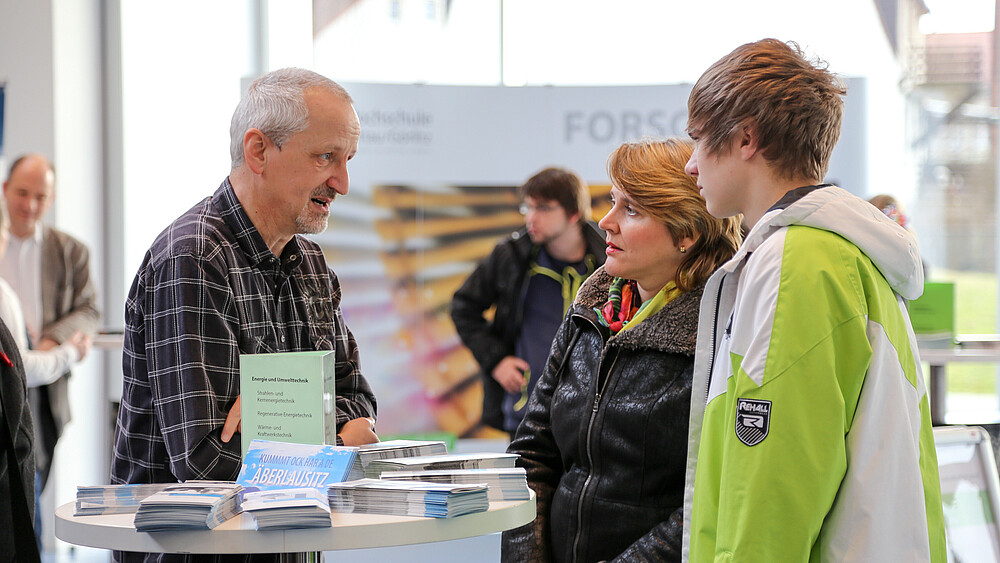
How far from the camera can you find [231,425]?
5.34ft

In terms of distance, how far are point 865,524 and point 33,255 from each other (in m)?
4.41

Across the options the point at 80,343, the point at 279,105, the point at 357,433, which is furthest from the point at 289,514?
the point at 80,343

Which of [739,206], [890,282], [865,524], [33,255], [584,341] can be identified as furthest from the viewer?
[33,255]

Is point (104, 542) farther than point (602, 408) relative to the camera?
No

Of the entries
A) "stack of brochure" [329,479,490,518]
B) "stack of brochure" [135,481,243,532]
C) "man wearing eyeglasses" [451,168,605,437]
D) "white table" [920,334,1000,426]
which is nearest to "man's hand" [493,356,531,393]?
"man wearing eyeglasses" [451,168,605,437]

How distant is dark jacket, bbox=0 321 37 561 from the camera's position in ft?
5.82

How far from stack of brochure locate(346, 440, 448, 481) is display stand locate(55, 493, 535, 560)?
17 centimetres

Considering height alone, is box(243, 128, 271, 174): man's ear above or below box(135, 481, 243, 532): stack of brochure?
above

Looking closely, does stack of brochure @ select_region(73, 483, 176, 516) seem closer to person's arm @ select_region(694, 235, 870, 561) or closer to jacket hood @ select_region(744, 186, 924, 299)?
person's arm @ select_region(694, 235, 870, 561)

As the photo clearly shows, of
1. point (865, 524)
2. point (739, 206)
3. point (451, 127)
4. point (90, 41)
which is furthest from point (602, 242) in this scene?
point (90, 41)

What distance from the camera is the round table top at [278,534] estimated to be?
128cm

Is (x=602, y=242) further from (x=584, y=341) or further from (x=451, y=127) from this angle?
(x=584, y=341)

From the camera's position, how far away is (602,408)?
5.97 ft

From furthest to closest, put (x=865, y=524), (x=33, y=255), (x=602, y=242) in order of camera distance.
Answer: (x=33, y=255), (x=602, y=242), (x=865, y=524)
